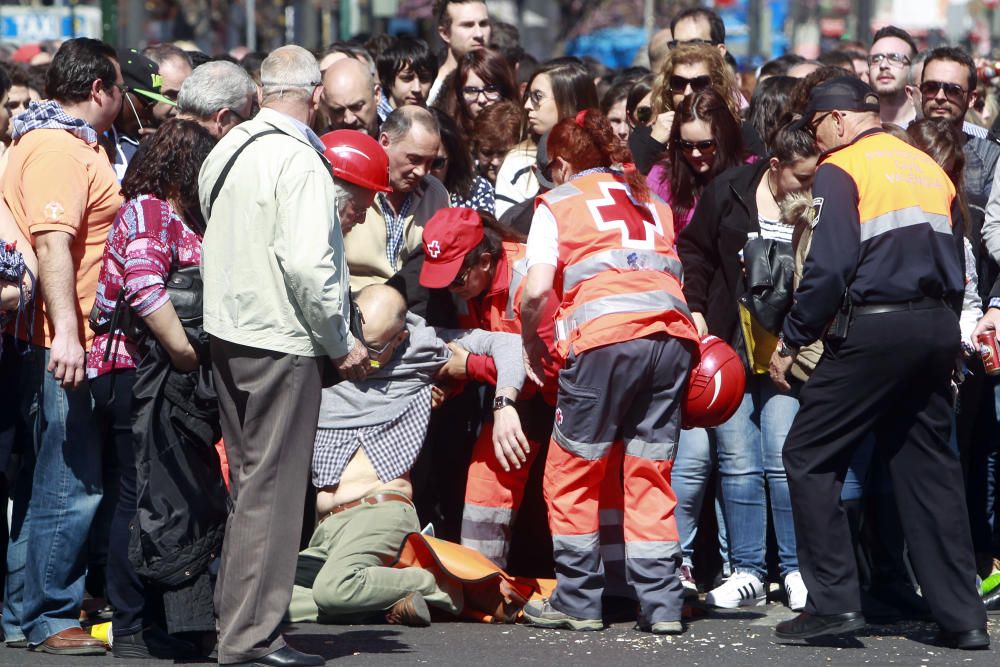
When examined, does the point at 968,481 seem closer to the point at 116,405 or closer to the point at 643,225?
the point at 643,225

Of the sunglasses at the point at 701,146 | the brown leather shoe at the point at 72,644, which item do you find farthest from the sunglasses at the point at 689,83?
the brown leather shoe at the point at 72,644

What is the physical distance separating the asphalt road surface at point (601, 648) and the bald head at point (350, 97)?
2.67m

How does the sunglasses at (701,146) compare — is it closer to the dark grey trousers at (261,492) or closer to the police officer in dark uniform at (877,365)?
the police officer in dark uniform at (877,365)

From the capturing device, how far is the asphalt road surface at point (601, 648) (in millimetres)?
5609

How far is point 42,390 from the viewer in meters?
5.74

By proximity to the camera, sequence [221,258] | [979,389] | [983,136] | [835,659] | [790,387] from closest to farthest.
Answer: [221,258] < [835,659] < [790,387] < [979,389] < [983,136]

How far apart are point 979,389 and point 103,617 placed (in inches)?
158

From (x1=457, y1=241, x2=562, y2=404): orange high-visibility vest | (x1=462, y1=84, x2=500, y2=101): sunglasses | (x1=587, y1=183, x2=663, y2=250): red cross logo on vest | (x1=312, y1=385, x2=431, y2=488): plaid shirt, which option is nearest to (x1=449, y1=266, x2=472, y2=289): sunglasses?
(x1=457, y1=241, x2=562, y2=404): orange high-visibility vest

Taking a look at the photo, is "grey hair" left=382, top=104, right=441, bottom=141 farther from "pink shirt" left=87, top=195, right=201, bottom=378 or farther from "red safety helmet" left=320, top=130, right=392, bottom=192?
"pink shirt" left=87, top=195, right=201, bottom=378

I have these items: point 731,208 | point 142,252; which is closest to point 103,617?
point 142,252

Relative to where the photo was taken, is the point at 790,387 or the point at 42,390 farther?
the point at 790,387

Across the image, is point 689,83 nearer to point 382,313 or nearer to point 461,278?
point 461,278

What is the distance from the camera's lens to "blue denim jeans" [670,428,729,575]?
6742 mm

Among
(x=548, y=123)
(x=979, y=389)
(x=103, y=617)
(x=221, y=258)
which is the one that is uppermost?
(x=548, y=123)
